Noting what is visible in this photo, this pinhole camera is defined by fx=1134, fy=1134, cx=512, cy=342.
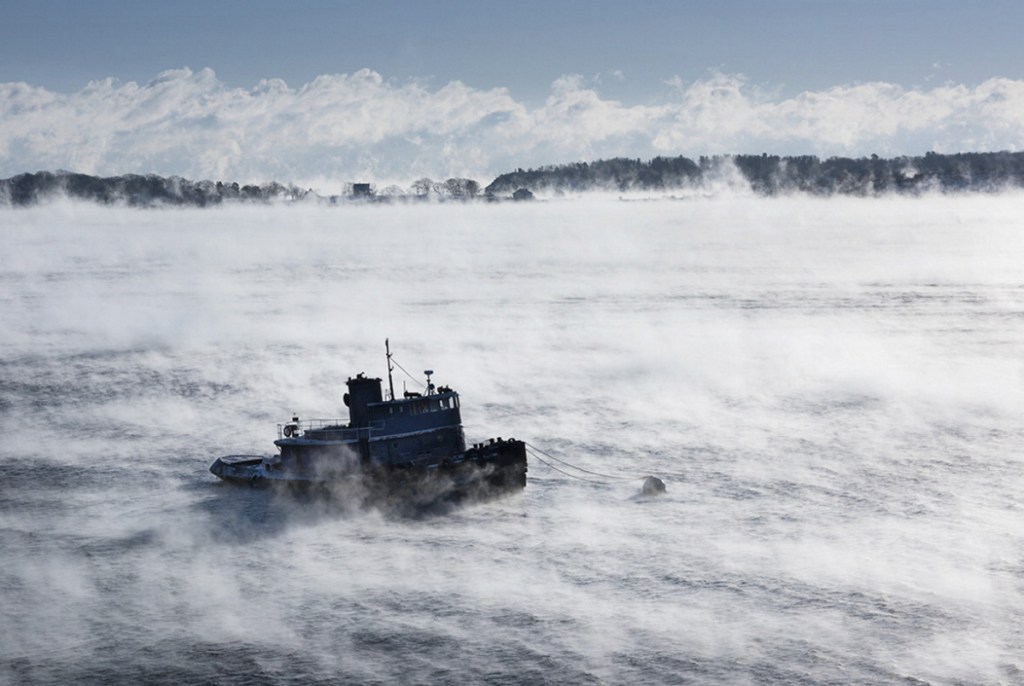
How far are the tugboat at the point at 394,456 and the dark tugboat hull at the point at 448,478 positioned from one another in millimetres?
63

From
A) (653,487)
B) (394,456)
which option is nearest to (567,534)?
(653,487)

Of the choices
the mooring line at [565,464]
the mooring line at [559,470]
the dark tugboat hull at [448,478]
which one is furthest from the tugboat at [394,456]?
the mooring line at [565,464]

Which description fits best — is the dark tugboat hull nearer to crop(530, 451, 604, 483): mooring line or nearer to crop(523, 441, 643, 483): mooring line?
crop(530, 451, 604, 483): mooring line

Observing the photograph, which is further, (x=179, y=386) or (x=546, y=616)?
(x=179, y=386)

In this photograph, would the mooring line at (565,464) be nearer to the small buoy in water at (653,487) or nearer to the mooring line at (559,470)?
the mooring line at (559,470)

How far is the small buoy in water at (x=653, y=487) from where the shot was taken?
233 ft

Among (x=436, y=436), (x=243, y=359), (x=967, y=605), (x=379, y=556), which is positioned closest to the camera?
(x=967, y=605)

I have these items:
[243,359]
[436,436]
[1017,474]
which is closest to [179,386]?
[243,359]

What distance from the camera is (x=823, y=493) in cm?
7025

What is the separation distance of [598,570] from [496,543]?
7.47 metres

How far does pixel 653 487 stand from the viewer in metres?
71.2

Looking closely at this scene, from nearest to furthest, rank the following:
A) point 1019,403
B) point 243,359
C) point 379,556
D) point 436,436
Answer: point 379,556
point 436,436
point 1019,403
point 243,359

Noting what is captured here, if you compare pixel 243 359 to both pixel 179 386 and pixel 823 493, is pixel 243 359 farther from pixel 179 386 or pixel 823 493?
pixel 823 493

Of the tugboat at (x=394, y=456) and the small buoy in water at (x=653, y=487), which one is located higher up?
the tugboat at (x=394, y=456)
